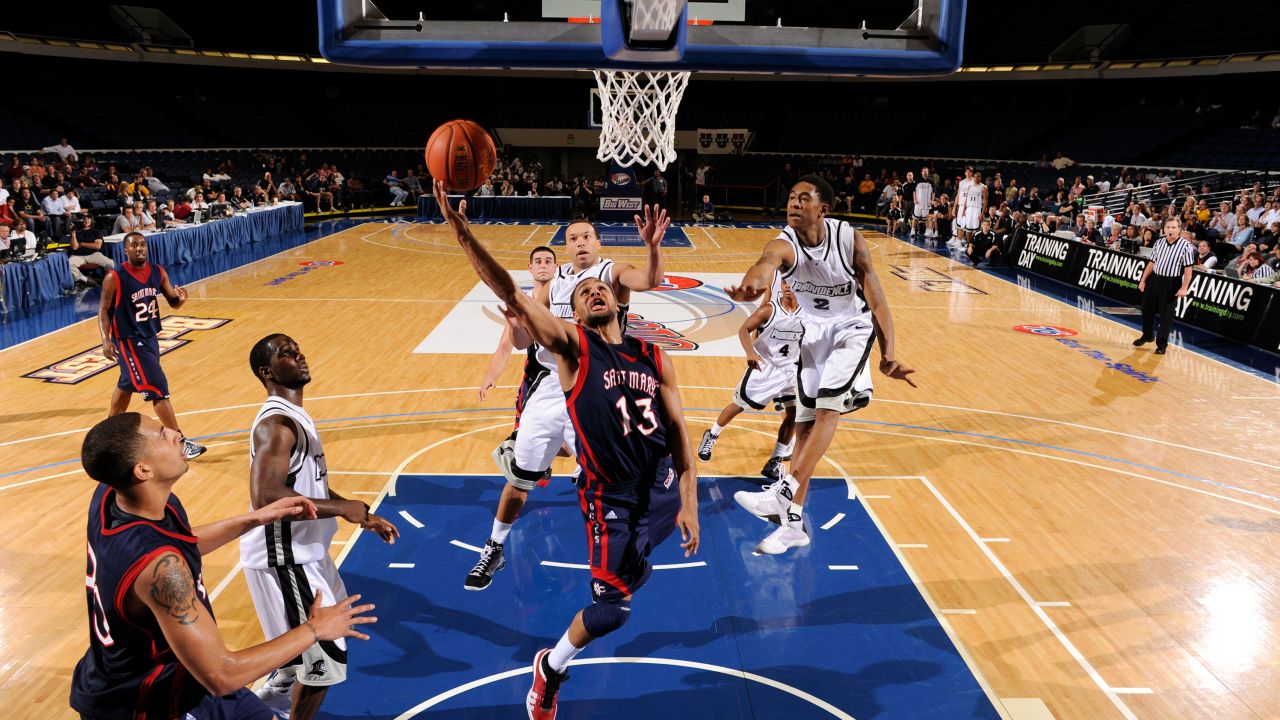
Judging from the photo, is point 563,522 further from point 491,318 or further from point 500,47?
point 491,318

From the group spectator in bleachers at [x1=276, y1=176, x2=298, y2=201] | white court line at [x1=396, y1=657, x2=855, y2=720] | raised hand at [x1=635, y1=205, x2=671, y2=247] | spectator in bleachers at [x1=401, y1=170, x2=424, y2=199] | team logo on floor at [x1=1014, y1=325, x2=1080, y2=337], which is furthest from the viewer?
spectator in bleachers at [x1=401, y1=170, x2=424, y2=199]

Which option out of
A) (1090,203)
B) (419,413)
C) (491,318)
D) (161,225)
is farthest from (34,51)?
(1090,203)

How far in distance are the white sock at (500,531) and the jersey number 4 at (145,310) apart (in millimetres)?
3543

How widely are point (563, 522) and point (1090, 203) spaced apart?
19.5 meters

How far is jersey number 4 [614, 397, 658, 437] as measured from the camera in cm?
382

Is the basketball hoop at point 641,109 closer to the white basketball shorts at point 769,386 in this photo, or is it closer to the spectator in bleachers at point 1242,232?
the white basketball shorts at point 769,386

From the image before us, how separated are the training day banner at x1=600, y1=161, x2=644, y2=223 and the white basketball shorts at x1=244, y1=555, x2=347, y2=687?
2265cm

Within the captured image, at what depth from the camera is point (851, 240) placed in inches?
226

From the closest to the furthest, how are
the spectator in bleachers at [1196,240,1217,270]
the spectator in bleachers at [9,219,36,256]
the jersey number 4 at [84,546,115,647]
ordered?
1. the jersey number 4 at [84,546,115,647]
2. the spectator in bleachers at [1196,240,1217,270]
3. the spectator in bleachers at [9,219,36,256]

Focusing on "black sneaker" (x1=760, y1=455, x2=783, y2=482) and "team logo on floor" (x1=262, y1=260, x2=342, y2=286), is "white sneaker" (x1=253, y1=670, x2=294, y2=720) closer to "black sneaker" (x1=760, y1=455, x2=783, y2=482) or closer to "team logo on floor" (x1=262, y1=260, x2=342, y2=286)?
"black sneaker" (x1=760, y1=455, x2=783, y2=482)

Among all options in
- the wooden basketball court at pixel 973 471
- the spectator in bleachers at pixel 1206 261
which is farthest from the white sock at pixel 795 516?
the spectator in bleachers at pixel 1206 261

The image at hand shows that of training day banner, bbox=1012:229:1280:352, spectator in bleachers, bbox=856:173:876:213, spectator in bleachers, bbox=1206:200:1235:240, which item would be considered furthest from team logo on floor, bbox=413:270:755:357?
spectator in bleachers, bbox=856:173:876:213

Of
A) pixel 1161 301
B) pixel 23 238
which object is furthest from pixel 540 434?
pixel 23 238

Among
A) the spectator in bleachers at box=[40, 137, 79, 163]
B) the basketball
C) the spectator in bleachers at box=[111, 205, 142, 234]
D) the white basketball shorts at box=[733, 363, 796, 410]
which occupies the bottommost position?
the white basketball shorts at box=[733, 363, 796, 410]
